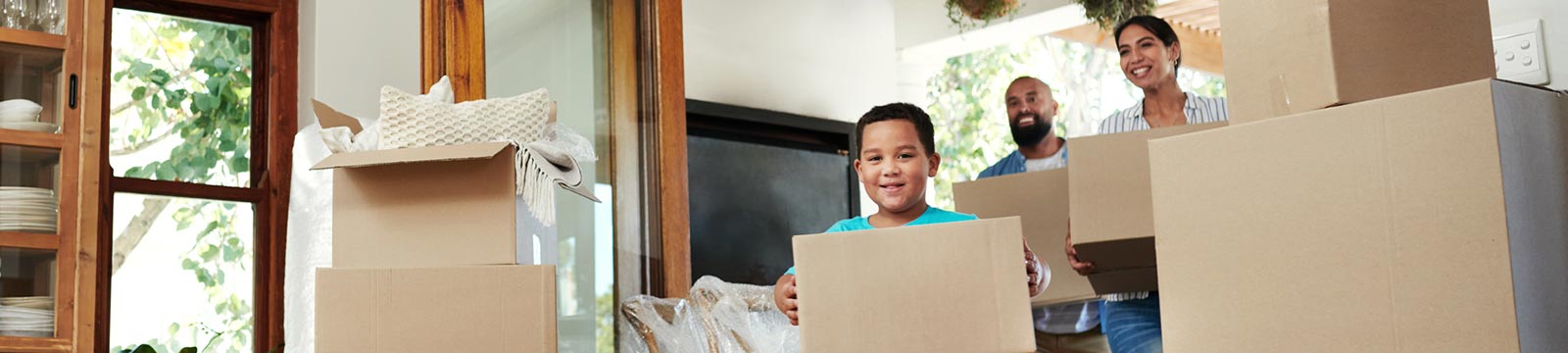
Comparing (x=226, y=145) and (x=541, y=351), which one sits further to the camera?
(x=226, y=145)

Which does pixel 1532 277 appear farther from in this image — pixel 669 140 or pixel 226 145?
pixel 226 145

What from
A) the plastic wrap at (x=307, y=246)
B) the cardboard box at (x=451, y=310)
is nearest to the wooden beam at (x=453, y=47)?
the plastic wrap at (x=307, y=246)

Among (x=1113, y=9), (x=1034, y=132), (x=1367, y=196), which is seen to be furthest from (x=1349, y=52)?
(x=1113, y=9)

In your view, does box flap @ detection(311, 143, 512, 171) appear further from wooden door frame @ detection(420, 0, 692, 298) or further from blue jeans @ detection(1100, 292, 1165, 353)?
wooden door frame @ detection(420, 0, 692, 298)

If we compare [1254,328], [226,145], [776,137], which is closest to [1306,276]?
[1254,328]

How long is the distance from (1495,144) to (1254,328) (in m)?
0.26

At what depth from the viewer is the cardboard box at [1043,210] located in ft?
7.87

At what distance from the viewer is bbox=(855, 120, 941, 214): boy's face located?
6.50 ft

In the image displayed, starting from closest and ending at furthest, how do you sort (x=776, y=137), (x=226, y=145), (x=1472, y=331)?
(x=1472, y=331), (x=226, y=145), (x=776, y=137)

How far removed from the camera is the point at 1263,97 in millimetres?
1295

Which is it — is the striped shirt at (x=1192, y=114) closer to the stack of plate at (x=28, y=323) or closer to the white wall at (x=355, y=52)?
the white wall at (x=355, y=52)

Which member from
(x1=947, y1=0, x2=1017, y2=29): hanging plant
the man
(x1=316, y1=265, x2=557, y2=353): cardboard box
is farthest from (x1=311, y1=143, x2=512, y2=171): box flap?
(x1=947, y1=0, x2=1017, y2=29): hanging plant

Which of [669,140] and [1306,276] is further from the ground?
[669,140]

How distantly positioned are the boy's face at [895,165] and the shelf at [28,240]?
1.70m
